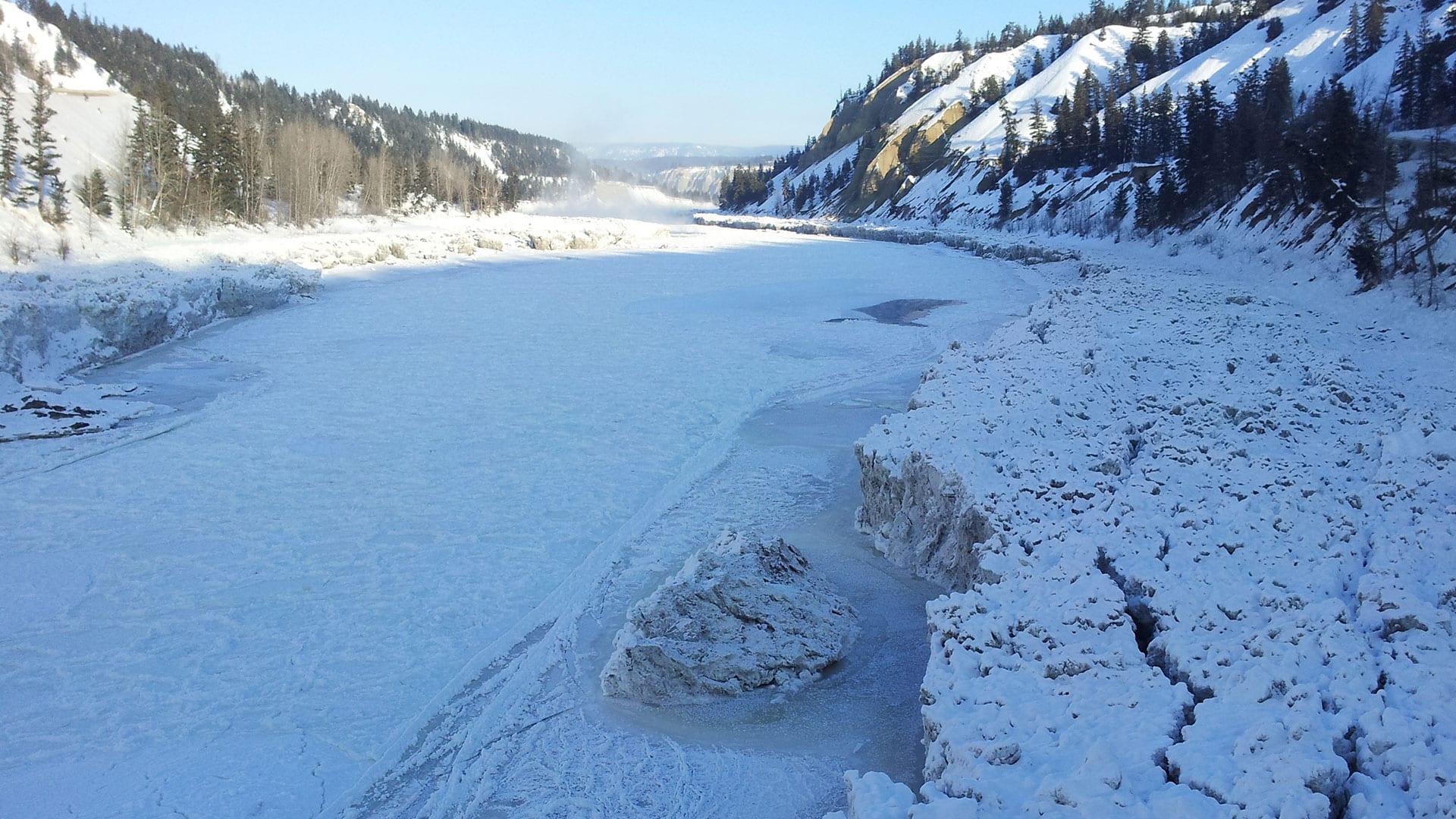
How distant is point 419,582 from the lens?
7.52m

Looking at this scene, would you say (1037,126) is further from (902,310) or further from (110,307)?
(110,307)

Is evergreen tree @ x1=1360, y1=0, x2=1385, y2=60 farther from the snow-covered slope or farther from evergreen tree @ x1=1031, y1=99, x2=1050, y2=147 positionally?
evergreen tree @ x1=1031, y1=99, x2=1050, y2=147

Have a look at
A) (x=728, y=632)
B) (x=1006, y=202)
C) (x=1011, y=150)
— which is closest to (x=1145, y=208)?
(x=1006, y=202)

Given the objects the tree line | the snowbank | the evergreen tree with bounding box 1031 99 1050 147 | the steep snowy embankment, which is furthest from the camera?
the evergreen tree with bounding box 1031 99 1050 147

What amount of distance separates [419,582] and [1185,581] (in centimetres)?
606

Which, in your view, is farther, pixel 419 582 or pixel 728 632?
pixel 419 582

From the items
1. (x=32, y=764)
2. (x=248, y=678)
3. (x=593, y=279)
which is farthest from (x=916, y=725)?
(x=593, y=279)

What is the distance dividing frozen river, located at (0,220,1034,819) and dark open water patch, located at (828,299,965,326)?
5.05m

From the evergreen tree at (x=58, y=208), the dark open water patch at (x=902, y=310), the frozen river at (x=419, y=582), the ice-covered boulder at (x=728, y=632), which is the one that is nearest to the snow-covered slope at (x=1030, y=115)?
the dark open water patch at (x=902, y=310)

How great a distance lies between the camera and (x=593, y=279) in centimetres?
3056

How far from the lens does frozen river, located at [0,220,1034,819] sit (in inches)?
205

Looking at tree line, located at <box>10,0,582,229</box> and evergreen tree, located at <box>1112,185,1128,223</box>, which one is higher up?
tree line, located at <box>10,0,582,229</box>

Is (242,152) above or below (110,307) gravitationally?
above

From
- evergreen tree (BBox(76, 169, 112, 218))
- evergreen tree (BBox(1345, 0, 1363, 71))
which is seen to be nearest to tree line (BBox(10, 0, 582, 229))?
evergreen tree (BBox(76, 169, 112, 218))
